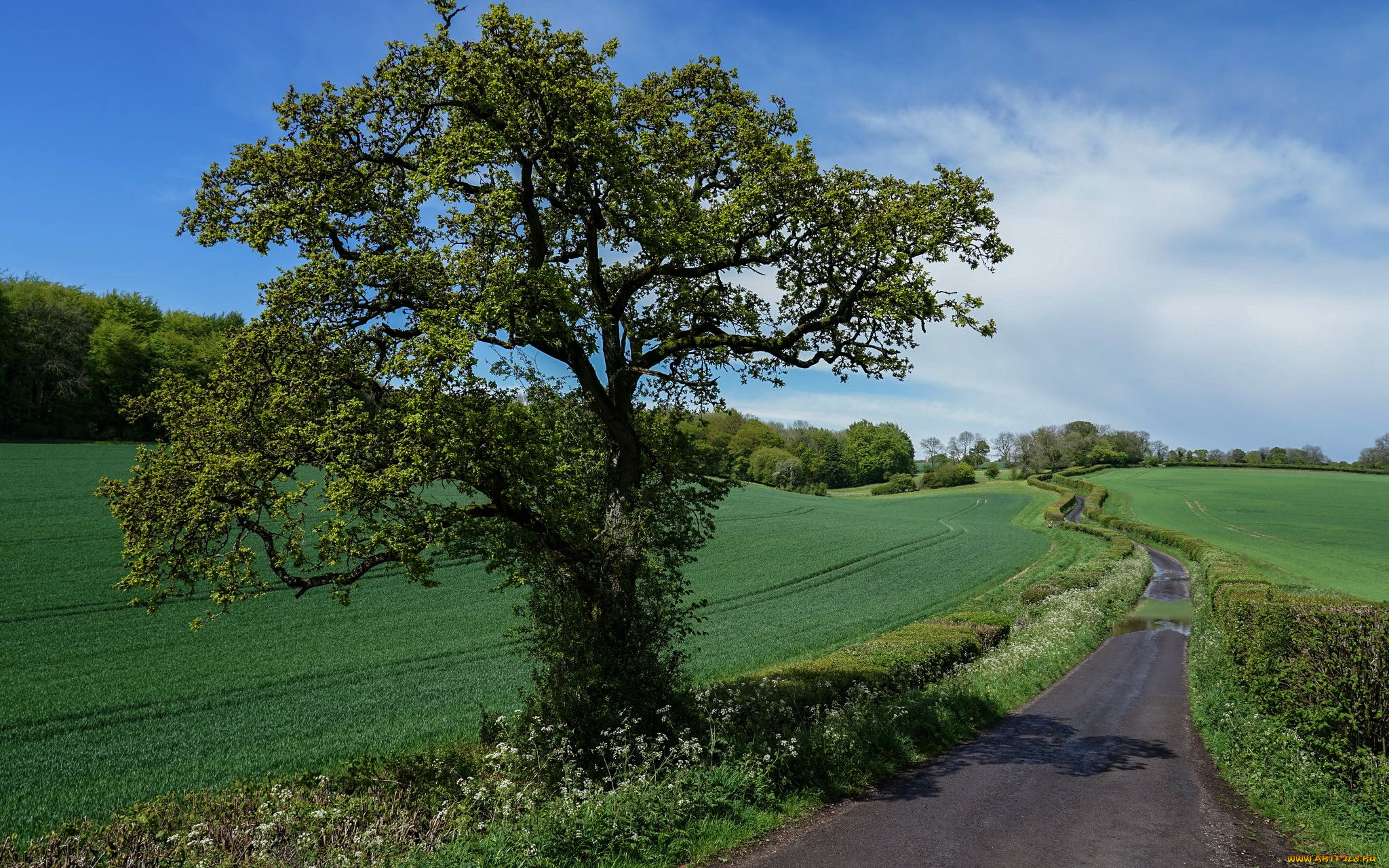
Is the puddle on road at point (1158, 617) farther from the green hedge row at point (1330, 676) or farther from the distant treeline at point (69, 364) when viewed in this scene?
the distant treeline at point (69, 364)

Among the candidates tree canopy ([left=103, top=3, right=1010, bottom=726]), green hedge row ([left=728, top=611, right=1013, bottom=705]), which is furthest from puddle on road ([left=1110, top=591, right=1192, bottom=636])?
tree canopy ([left=103, top=3, right=1010, bottom=726])

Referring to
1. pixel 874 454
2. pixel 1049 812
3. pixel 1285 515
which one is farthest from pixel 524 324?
pixel 874 454

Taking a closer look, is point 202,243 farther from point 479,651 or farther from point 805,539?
point 805,539

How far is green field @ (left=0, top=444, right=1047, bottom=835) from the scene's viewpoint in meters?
13.3

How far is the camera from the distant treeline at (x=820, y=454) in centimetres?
13250

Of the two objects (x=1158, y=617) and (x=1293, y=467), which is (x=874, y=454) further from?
(x=1158, y=617)

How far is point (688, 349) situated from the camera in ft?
45.4

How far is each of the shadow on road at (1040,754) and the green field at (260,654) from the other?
8.79m

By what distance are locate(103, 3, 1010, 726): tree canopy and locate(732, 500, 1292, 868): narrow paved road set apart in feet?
13.3

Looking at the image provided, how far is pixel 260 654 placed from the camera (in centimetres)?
2070

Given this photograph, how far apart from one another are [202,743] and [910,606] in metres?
27.6

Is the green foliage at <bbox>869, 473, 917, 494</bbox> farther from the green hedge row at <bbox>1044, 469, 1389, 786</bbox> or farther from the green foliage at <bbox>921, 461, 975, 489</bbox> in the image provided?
the green hedge row at <bbox>1044, 469, 1389, 786</bbox>

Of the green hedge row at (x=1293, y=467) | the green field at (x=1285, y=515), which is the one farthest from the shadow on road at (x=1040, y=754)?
the green hedge row at (x=1293, y=467)

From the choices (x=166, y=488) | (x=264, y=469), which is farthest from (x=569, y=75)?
(x=166, y=488)
